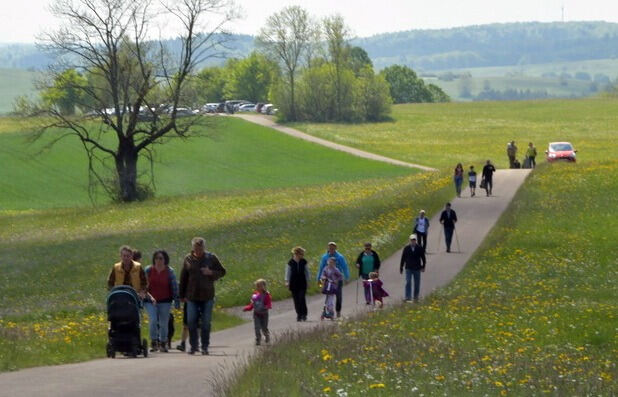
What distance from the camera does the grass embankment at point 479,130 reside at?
323ft

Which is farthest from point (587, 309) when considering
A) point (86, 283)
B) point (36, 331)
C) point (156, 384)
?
point (86, 283)

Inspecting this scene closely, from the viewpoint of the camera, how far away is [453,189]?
55938 mm

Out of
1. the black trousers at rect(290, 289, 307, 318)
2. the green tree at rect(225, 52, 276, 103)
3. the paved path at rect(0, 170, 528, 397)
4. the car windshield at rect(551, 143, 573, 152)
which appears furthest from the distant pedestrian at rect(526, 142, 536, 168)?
the green tree at rect(225, 52, 276, 103)

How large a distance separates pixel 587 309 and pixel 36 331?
375 inches

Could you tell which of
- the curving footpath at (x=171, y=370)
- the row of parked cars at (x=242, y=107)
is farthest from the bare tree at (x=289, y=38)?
the curving footpath at (x=171, y=370)

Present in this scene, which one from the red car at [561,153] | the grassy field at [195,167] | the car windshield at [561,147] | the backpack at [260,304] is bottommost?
the grassy field at [195,167]

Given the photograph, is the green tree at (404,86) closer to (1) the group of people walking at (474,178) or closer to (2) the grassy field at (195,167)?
(2) the grassy field at (195,167)

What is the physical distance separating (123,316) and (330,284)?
748 cm

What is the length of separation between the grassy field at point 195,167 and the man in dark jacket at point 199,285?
1995 inches

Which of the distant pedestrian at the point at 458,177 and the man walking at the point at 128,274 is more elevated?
the man walking at the point at 128,274

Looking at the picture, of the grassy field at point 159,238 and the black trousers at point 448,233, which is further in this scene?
the black trousers at point 448,233

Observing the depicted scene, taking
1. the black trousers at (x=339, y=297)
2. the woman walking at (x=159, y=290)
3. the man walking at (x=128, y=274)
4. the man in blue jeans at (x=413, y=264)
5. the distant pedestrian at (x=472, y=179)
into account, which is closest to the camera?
the man walking at (x=128, y=274)

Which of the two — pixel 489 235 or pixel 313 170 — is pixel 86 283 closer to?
pixel 489 235

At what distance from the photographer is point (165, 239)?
135ft
